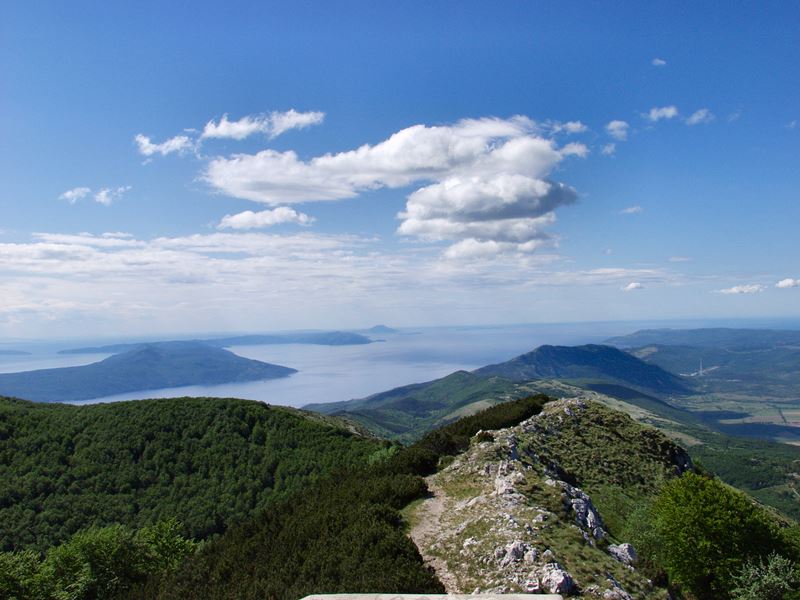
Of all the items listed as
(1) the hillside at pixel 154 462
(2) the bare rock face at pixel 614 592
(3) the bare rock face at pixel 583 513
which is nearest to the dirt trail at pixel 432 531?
(2) the bare rock face at pixel 614 592

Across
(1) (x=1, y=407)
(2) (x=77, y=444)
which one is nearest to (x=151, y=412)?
(2) (x=77, y=444)

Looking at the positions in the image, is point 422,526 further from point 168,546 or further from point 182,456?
point 182,456

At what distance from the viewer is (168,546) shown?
44.7 meters

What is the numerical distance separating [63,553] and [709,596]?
152 ft

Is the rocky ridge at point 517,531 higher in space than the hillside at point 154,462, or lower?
higher

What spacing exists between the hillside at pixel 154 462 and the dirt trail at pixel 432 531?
40.5 meters

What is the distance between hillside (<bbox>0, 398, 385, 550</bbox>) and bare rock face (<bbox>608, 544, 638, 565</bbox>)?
46.9m

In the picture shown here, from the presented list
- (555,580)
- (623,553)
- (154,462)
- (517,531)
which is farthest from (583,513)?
(154,462)

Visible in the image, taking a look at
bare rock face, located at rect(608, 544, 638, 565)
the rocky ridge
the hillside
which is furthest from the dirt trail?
the hillside

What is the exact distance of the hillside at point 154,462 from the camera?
75688 millimetres

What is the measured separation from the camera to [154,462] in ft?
291

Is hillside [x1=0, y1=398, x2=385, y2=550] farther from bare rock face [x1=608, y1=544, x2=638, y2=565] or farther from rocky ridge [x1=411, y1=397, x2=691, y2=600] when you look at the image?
bare rock face [x1=608, y1=544, x2=638, y2=565]

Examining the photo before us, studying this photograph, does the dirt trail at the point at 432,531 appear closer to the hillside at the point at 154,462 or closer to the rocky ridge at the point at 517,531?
the rocky ridge at the point at 517,531

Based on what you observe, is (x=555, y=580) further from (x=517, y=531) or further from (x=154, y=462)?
(x=154, y=462)
